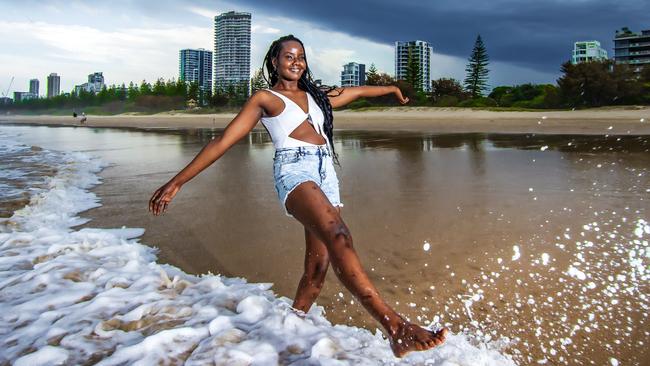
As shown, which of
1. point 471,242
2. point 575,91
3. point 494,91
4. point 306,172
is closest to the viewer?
point 306,172

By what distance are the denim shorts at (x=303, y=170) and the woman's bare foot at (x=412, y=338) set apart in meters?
0.93

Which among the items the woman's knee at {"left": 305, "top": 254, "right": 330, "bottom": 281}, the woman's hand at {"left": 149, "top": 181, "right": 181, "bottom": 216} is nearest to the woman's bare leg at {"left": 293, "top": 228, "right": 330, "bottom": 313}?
the woman's knee at {"left": 305, "top": 254, "right": 330, "bottom": 281}

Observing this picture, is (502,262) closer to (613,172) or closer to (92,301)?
(92,301)

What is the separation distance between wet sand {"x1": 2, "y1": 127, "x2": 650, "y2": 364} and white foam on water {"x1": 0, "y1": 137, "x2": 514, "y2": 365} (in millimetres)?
276

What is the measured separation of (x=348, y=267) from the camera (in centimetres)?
233

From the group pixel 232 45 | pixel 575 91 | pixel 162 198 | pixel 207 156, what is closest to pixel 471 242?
pixel 207 156

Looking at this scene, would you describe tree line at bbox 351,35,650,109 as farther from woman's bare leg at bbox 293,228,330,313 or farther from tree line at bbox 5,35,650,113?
woman's bare leg at bbox 293,228,330,313

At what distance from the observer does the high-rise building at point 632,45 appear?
294ft

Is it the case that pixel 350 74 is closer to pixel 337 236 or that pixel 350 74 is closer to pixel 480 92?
pixel 480 92

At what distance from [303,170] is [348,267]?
2.20 ft

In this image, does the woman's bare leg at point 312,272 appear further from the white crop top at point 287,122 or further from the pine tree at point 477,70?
the pine tree at point 477,70

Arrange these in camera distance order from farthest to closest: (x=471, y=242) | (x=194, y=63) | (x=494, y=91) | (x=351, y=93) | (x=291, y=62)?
(x=194, y=63), (x=494, y=91), (x=471, y=242), (x=351, y=93), (x=291, y=62)

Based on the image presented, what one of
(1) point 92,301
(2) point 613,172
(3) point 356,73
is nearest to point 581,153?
(2) point 613,172

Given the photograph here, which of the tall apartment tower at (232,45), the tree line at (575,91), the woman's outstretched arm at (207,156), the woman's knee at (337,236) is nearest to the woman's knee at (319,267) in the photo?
the woman's knee at (337,236)
